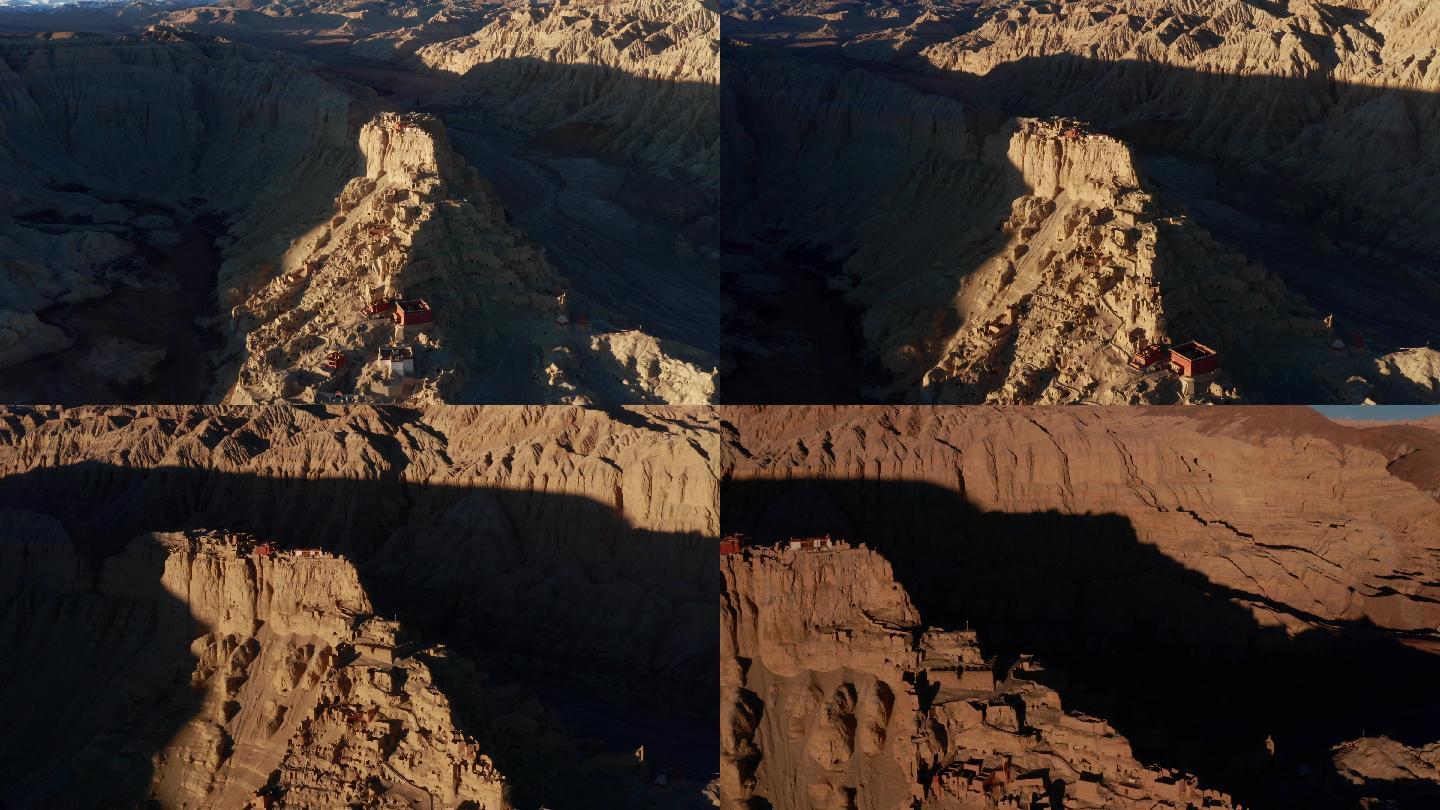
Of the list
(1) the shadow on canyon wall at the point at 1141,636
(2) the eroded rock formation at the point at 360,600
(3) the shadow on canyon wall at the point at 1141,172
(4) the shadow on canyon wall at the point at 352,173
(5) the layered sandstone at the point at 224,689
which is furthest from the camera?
(3) the shadow on canyon wall at the point at 1141,172

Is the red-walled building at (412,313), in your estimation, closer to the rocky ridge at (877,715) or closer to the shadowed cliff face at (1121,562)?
the shadowed cliff face at (1121,562)

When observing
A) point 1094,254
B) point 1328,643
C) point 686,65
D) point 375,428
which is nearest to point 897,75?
point 686,65

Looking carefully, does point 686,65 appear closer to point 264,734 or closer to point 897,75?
point 897,75

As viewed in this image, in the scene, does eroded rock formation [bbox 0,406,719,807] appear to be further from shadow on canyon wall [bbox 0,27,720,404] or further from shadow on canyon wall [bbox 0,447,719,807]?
shadow on canyon wall [bbox 0,27,720,404]

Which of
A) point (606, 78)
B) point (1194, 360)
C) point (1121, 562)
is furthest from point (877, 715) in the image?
point (606, 78)

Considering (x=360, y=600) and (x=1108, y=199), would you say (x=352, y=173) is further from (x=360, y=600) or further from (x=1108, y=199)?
(x=360, y=600)

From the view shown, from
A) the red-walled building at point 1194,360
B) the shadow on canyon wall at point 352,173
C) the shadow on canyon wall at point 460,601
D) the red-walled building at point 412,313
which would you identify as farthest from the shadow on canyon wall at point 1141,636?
the red-walled building at point 412,313
